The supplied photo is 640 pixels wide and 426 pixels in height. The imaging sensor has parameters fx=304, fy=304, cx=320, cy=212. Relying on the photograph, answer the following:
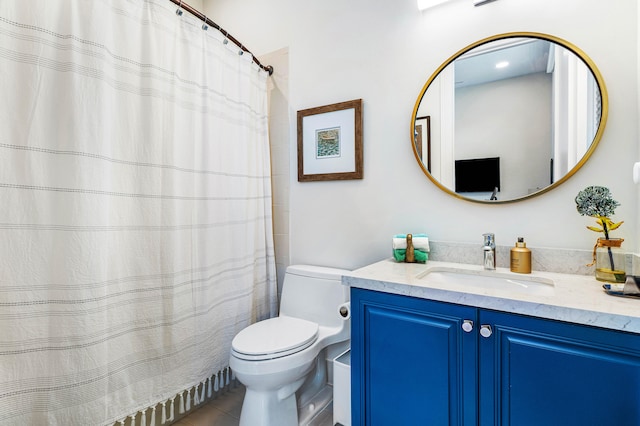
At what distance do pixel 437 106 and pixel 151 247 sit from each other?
151 cm

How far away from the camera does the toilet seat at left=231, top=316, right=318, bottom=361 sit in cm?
131

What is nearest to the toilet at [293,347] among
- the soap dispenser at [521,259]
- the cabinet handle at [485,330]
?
the cabinet handle at [485,330]

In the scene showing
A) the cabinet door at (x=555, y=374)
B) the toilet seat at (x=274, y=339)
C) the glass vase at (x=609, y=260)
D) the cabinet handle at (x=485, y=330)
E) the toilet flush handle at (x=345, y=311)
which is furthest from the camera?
the toilet flush handle at (x=345, y=311)

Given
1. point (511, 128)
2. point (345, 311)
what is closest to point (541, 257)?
point (511, 128)

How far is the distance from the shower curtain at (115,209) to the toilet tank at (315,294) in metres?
0.27

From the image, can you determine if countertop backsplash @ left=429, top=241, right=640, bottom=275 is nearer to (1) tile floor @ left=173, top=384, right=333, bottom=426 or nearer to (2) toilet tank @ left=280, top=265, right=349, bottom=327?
(2) toilet tank @ left=280, top=265, right=349, bottom=327

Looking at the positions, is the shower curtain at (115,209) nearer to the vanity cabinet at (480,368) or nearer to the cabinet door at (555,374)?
the vanity cabinet at (480,368)

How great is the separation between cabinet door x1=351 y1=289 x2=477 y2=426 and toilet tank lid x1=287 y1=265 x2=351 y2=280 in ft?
1.54

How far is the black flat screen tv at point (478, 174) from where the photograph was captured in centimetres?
140

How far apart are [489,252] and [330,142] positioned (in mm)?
1052

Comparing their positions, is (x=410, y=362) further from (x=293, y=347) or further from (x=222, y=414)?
(x=222, y=414)

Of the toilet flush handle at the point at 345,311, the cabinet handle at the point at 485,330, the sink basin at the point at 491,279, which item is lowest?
the toilet flush handle at the point at 345,311

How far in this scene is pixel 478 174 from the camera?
1434 mm

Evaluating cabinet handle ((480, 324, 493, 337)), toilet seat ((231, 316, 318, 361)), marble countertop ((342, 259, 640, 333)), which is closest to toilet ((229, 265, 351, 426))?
toilet seat ((231, 316, 318, 361))
